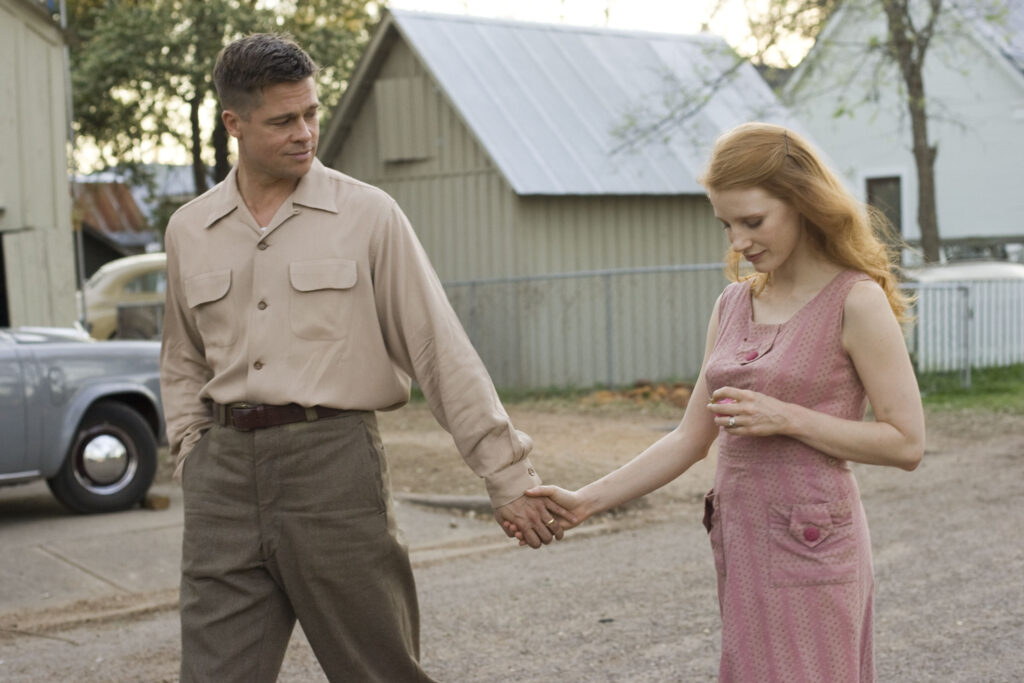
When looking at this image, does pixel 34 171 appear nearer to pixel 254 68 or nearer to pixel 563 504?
pixel 254 68

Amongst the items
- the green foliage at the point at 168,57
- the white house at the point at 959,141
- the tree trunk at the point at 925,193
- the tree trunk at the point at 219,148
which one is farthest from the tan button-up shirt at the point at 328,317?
the white house at the point at 959,141

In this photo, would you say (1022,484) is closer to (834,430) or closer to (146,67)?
(834,430)

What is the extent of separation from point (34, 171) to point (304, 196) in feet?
29.8

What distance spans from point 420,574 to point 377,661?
13.7 ft

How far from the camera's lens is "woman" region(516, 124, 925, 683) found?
3.25m

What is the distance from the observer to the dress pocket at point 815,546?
3248mm

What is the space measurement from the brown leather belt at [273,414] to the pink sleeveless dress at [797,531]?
41.7 inches

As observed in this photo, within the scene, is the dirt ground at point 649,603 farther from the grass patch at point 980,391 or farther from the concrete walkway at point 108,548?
the grass patch at point 980,391

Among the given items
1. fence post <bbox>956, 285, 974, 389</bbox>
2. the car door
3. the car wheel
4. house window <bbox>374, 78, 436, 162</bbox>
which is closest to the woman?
the car door

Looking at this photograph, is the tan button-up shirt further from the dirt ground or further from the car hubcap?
the car hubcap

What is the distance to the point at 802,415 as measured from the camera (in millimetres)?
3238

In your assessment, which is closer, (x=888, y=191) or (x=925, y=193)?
(x=925, y=193)

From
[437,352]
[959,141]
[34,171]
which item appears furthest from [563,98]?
[437,352]

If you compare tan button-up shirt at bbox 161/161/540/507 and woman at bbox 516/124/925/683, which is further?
tan button-up shirt at bbox 161/161/540/507
